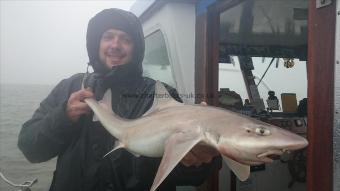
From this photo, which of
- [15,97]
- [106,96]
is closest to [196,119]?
[106,96]

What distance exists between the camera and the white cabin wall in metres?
3.03

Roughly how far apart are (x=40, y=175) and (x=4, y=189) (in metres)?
0.59

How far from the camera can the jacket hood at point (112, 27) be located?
7.12 feet

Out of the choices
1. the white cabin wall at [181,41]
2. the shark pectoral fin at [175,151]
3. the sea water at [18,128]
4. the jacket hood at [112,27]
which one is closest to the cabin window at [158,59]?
the white cabin wall at [181,41]

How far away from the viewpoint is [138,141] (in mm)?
1919

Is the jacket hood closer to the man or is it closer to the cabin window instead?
the man

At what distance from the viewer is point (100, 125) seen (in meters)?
2.13

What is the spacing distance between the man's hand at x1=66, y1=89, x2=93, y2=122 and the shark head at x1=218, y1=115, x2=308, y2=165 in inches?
34.0

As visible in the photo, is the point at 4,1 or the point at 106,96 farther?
the point at 4,1

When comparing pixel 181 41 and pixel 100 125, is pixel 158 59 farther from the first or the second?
pixel 100 125

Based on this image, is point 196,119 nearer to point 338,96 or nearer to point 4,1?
point 338,96

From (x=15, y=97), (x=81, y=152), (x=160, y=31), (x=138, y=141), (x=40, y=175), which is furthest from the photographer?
(x=160, y=31)

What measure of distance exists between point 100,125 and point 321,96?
1.08 metres

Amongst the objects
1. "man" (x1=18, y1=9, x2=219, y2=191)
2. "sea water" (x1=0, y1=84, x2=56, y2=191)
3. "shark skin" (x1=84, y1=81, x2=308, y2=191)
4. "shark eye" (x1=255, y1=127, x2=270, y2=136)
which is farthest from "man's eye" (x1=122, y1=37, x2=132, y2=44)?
"shark eye" (x1=255, y1=127, x2=270, y2=136)
